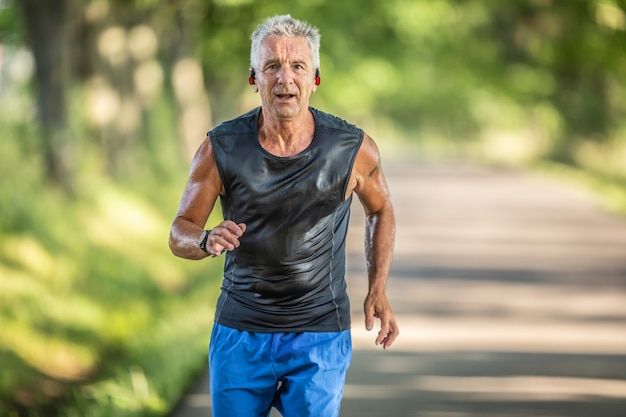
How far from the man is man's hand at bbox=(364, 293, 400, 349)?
0.19 metres

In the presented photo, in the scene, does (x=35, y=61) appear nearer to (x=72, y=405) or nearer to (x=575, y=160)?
(x=72, y=405)

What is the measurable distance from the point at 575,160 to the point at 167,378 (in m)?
36.3

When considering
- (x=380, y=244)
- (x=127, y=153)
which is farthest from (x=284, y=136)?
(x=127, y=153)

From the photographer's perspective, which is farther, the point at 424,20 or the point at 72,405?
the point at 424,20

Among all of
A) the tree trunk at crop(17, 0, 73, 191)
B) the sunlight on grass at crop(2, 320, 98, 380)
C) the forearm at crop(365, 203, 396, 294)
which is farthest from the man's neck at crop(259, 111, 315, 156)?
the tree trunk at crop(17, 0, 73, 191)

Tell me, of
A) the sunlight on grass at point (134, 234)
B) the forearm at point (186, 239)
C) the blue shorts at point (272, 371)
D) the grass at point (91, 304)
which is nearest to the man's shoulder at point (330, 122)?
the forearm at point (186, 239)

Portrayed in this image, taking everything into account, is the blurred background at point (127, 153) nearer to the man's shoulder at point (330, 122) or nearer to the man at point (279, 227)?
the man at point (279, 227)

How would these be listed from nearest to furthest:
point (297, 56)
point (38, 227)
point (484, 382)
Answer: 1. point (297, 56)
2. point (484, 382)
3. point (38, 227)

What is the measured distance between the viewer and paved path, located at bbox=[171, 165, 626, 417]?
783 cm

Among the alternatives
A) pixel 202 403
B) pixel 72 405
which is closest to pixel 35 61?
pixel 72 405

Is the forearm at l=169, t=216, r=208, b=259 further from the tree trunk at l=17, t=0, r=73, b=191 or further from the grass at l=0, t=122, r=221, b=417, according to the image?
the tree trunk at l=17, t=0, r=73, b=191

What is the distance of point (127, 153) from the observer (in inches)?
750

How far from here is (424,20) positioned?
25.8 m

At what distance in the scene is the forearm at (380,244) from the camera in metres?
4.73
